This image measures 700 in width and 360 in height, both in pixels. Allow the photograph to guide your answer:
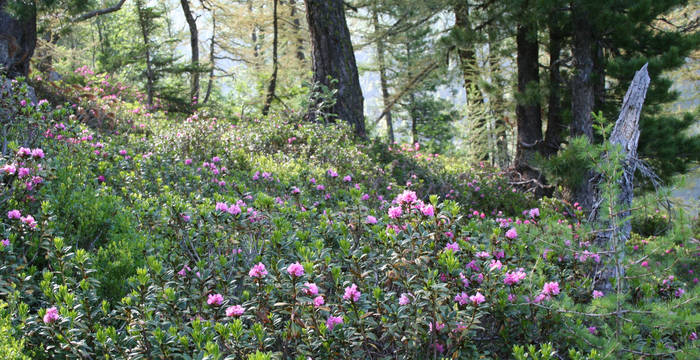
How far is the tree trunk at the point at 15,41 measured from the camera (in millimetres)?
6629

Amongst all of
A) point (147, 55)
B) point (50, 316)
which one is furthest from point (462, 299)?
point (147, 55)

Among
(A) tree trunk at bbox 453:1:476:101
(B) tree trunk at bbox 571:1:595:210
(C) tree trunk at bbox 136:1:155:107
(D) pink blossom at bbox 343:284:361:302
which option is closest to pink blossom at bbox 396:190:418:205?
(D) pink blossom at bbox 343:284:361:302

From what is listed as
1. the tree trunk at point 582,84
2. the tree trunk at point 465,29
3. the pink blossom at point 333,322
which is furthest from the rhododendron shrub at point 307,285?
the tree trunk at point 465,29

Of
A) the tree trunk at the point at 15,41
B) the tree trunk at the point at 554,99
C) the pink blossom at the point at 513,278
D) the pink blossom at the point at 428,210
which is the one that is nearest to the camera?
the pink blossom at the point at 513,278

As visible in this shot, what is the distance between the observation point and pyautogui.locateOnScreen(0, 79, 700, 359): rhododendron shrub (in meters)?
1.96

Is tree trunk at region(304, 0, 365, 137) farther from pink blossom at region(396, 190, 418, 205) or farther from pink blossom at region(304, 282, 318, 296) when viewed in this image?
pink blossom at region(304, 282, 318, 296)

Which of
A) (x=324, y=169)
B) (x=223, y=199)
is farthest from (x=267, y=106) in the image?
(x=223, y=199)

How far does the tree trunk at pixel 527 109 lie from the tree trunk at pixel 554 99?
0.75ft

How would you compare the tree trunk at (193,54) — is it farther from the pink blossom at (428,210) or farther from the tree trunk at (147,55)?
the pink blossom at (428,210)

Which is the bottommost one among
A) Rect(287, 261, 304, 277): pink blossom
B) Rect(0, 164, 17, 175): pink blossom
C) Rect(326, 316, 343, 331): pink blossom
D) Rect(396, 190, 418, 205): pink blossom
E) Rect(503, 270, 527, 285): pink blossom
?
Rect(326, 316, 343, 331): pink blossom

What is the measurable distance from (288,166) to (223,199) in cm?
210

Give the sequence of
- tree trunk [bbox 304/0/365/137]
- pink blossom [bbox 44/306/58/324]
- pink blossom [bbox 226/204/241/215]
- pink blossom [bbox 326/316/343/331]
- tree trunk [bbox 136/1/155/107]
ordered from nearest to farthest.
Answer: pink blossom [bbox 44/306/58/324] → pink blossom [bbox 326/316/343/331] → pink blossom [bbox 226/204/241/215] → tree trunk [bbox 304/0/365/137] → tree trunk [bbox 136/1/155/107]

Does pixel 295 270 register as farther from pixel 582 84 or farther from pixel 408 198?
pixel 582 84

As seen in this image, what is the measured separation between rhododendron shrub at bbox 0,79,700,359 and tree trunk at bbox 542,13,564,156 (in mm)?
5532
